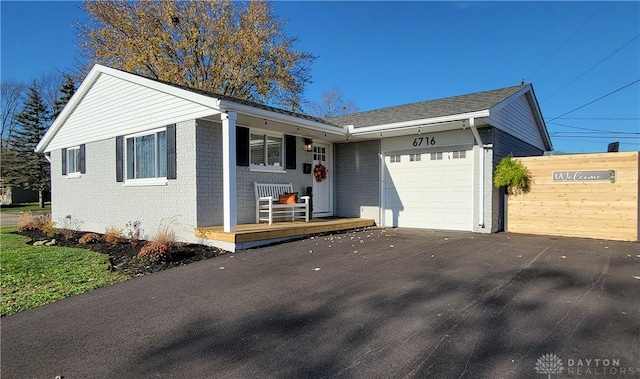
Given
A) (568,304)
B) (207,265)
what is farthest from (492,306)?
(207,265)

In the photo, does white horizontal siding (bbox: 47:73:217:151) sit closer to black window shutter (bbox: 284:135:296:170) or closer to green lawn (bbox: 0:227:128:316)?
black window shutter (bbox: 284:135:296:170)

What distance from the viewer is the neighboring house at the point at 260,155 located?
303 inches

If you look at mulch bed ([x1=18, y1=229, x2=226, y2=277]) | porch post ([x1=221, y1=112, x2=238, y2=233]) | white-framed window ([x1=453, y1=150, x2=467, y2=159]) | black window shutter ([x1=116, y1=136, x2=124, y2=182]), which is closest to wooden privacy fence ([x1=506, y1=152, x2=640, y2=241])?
white-framed window ([x1=453, y1=150, x2=467, y2=159])

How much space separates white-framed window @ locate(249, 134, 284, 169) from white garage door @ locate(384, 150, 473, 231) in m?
3.26

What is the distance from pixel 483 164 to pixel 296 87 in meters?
13.5

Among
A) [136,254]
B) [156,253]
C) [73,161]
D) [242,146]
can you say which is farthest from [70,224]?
[156,253]

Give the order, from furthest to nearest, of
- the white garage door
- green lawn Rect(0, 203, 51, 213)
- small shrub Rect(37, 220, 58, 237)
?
1. green lawn Rect(0, 203, 51, 213)
2. small shrub Rect(37, 220, 58, 237)
3. the white garage door

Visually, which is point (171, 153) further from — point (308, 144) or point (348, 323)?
point (348, 323)

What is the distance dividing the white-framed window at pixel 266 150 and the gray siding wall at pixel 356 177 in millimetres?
2466

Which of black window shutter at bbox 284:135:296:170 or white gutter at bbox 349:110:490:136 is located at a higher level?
white gutter at bbox 349:110:490:136

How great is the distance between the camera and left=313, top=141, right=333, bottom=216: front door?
34.8 feet

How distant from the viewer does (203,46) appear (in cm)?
1831

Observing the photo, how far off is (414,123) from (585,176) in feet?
13.1

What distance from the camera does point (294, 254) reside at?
6.26 metres
